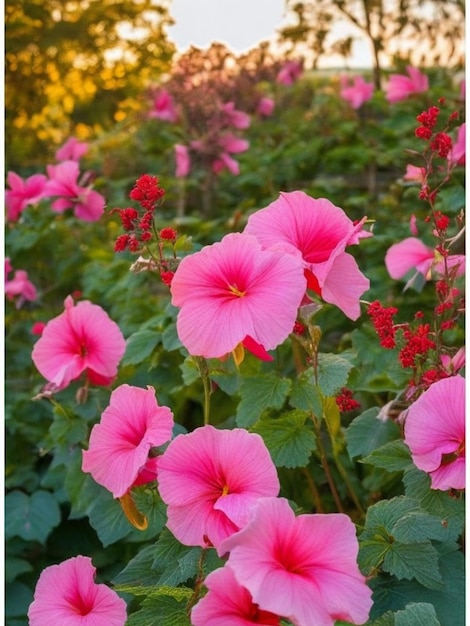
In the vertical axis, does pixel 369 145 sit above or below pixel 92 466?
above

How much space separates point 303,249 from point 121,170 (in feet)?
10.6

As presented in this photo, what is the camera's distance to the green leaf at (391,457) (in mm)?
1062

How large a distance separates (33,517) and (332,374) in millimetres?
1004

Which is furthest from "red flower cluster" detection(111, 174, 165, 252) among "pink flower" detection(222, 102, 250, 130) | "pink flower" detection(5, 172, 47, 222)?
"pink flower" detection(222, 102, 250, 130)

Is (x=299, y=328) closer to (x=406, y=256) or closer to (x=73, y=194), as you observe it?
(x=406, y=256)

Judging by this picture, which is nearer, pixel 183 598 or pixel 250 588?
pixel 250 588

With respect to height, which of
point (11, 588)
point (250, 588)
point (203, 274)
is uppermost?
point (203, 274)

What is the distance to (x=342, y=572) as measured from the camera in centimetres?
81

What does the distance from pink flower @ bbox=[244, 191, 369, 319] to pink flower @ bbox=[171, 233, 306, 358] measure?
61 mm

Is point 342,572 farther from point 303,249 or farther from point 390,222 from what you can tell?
point 390,222

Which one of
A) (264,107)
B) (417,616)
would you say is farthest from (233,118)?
(417,616)

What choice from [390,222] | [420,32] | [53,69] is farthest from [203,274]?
[53,69]

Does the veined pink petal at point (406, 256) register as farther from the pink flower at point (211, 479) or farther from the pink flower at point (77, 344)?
the pink flower at point (211, 479)

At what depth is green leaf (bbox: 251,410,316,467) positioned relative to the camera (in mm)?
1121
